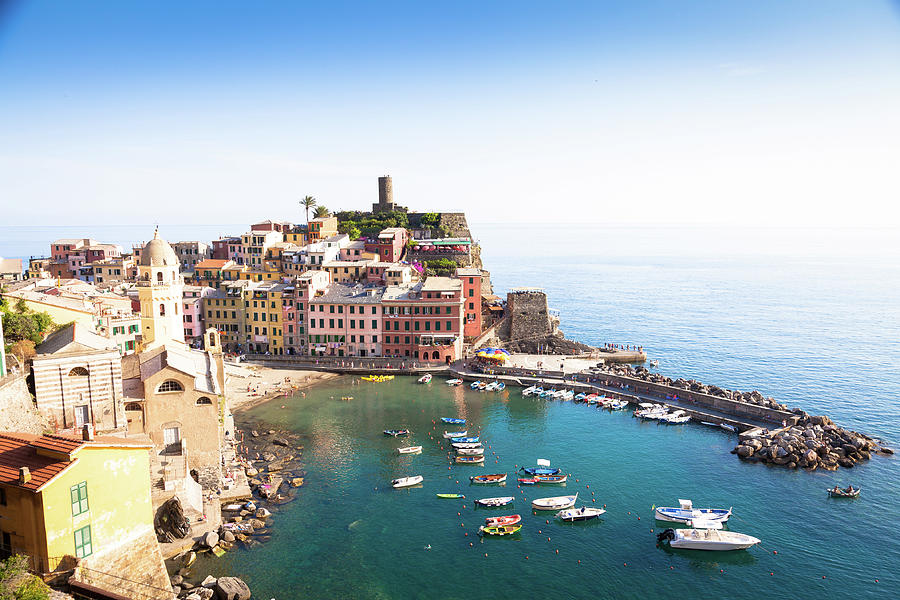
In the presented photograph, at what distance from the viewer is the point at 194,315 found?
8025 cm

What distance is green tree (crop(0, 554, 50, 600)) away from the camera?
20.4 metres

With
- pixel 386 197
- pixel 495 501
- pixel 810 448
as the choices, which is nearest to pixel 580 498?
pixel 495 501

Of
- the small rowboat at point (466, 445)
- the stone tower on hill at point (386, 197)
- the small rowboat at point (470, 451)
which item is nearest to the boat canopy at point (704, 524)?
the small rowboat at point (470, 451)

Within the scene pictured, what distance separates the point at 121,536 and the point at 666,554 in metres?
29.2

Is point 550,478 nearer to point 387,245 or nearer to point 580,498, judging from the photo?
point 580,498

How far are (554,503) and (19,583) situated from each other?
1177 inches

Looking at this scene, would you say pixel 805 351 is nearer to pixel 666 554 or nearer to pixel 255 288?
pixel 666 554

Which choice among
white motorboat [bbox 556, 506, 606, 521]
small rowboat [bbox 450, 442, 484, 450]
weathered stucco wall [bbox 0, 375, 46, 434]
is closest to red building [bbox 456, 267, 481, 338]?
small rowboat [bbox 450, 442, 484, 450]

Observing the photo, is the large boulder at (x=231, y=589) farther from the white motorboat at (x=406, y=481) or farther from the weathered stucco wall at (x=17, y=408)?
the white motorboat at (x=406, y=481)

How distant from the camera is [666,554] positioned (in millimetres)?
35969

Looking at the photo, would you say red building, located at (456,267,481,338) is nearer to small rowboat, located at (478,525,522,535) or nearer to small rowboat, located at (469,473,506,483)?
small rowboat, located at (469,473,506,483)

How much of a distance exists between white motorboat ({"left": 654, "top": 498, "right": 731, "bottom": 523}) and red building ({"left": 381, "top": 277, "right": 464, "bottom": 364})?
40.3 meters

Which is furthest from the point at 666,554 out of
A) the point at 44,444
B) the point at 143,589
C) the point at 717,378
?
the point at 717,378

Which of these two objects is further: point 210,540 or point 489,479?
point 489,479
